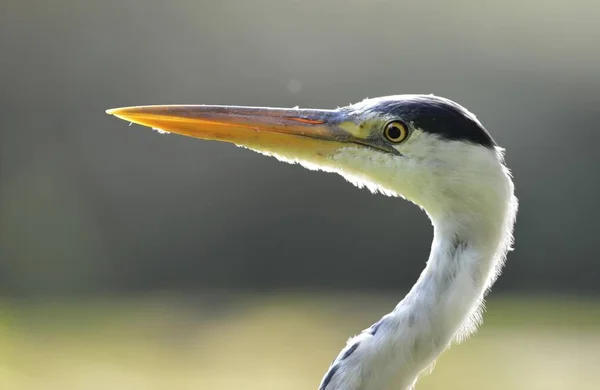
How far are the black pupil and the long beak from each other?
6 centimetres

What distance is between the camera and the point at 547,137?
6.29 meters

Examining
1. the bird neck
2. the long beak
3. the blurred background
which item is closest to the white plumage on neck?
the bird neck

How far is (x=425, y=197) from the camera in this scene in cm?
140

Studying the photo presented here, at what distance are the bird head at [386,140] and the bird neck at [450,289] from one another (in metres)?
0.04

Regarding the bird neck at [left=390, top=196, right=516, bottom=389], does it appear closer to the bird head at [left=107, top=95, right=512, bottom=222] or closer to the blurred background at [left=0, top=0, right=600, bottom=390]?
the bird head at [left=107, top=95, right=512, bottom=222]

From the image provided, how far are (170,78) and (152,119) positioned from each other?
5.13 metres

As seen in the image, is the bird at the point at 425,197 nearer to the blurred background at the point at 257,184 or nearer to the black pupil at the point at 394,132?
the black pupil at the point at 394,132

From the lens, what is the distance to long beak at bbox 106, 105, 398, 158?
1.47 m

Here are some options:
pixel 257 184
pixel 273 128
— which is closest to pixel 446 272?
pixel 273 128

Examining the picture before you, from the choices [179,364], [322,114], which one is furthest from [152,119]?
[179,364]

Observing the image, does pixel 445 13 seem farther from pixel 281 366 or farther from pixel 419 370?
pixel 419 370

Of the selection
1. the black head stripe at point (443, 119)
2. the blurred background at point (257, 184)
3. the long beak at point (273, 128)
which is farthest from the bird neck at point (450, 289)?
the blurred background at point (257, 184)

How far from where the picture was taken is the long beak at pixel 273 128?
147cm

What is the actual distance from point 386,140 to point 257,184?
194 inches
